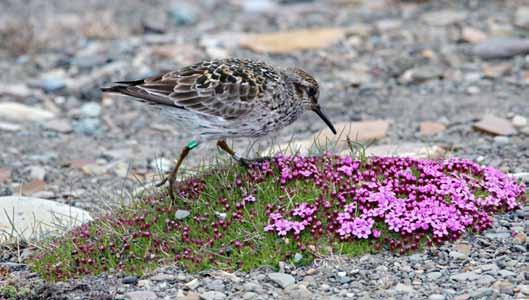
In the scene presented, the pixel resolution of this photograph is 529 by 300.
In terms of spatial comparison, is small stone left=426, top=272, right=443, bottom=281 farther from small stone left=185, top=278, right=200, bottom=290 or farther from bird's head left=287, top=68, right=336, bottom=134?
bird's head left=287, top=68, right=336, bottom=134

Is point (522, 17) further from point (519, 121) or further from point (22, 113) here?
point (22, 113)

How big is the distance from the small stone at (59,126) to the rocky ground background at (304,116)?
0.10ft

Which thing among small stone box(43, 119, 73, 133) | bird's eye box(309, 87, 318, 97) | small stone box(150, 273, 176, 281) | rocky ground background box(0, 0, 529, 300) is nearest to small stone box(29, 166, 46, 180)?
rocky ground background box(0, 0, 529, 300)

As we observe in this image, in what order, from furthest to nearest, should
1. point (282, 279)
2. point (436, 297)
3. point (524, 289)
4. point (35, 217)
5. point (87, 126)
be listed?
point (87, 126)
point (35, 217)
point (282, 279)
point (436, 297)
point (524, 289)

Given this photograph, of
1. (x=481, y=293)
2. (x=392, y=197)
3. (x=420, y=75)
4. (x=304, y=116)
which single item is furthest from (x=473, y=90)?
(x=481, y=293)

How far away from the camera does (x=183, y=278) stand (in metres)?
8.16

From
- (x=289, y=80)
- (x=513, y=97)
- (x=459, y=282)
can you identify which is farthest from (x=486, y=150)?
(x=459, y=282)

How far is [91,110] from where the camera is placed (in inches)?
610

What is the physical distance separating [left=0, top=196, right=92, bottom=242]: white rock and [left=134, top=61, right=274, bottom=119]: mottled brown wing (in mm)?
1713

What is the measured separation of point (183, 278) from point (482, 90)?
865cm

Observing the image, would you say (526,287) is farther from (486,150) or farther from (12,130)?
(12,130)

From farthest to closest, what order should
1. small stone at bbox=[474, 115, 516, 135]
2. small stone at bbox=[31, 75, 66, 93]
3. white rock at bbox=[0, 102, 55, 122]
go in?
small stone at bbox=[31, 75, 66, 93], white rock at bbox=[0, 102, 55, 122], small stone at bbox=[474, 115, 516, 135]

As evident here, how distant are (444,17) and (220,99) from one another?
10602 mm

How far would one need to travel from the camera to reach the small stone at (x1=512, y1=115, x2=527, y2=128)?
13.0 meters
